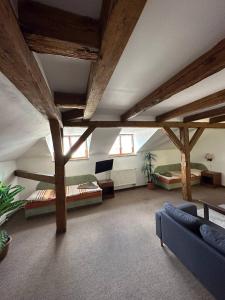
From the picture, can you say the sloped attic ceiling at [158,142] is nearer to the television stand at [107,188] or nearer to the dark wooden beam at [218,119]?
the dark wooden beam at [218,119]

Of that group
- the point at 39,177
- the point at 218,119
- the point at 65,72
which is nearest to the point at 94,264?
the point at 39,177

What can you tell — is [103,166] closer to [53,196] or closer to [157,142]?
[53,196]

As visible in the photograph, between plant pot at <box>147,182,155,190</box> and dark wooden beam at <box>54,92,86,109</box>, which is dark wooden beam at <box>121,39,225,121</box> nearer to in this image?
dark wooden beam at <box>54,92,86,109</box>

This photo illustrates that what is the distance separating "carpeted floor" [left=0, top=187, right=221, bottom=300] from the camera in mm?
1799

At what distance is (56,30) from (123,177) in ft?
16.8

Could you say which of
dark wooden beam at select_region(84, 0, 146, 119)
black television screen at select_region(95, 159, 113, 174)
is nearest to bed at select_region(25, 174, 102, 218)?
black television screen at select_region(95, 159, 113, 174)

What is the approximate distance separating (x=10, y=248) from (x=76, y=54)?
10.8 ft

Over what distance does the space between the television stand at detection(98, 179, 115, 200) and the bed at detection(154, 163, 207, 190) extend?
6.55ft

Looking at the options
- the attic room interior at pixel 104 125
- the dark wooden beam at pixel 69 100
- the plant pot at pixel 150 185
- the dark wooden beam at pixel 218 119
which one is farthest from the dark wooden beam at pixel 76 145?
the dark wooden beam at pixel 218 119

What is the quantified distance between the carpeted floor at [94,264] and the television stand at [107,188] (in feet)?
4.42

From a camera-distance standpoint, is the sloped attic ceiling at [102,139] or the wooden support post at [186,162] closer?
the sloped attic ceiling at [102,139]

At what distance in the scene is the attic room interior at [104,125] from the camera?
869mm

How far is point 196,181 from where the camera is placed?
19.6 feet

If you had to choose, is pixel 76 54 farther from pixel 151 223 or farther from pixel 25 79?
pixel 151 223
